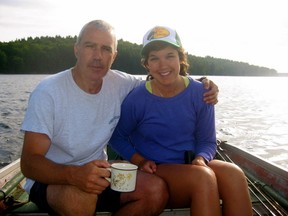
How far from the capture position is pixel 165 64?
9.49 ft

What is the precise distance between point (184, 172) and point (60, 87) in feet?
3.78

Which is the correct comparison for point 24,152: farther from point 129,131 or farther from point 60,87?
point 129,131

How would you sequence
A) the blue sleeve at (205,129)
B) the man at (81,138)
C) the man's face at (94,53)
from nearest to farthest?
the man at (81,138) → the man's face at (94,53) → the blue sleeve at (205,129)

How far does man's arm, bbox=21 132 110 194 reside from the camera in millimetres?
2135

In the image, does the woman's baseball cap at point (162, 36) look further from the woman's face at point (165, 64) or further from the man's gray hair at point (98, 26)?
the man's gray hair at point (98, 26)

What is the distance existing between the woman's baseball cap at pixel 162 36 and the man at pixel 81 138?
0.94 ft

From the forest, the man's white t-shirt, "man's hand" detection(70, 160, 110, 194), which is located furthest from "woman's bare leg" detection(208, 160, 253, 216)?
the forest

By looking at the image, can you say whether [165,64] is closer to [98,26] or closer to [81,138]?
[98,26]

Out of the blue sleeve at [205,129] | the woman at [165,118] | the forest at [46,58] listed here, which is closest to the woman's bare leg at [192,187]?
the woman at [165,118]

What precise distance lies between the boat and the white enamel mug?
1.08m

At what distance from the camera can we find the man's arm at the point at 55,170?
2.13 meters

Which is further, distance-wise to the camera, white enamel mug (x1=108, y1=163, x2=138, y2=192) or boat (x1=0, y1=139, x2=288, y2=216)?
boat (x1=0, y1=139, x2=288, y2=216)

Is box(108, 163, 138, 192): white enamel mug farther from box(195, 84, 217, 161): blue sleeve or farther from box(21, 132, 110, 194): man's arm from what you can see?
box(195, 84, 217, 161): blue sleeve

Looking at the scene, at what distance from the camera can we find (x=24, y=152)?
2416mm
